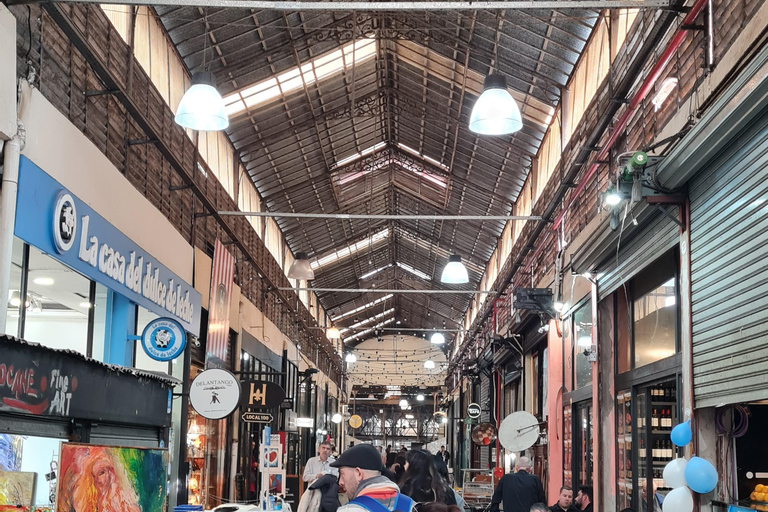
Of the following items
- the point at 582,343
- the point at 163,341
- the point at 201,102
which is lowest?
the point at 163,341

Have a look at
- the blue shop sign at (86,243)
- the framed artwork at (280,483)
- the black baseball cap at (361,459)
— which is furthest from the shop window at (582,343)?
the black baseball cap at (361,459)

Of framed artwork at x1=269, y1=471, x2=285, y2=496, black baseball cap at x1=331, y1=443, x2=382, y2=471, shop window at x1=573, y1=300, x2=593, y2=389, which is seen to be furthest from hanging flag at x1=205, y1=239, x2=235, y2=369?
black baseball cap at x1=331, y1=443, x2=382, y2=471

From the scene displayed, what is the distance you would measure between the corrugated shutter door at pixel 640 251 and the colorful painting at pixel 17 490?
5.42 m

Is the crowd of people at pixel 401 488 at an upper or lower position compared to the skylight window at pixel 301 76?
lower

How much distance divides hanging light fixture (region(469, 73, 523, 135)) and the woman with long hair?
286cm

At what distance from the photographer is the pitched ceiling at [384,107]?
469 inches

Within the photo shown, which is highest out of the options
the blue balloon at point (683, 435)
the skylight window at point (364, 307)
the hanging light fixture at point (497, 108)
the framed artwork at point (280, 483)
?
the skylight window at point (364, 307)

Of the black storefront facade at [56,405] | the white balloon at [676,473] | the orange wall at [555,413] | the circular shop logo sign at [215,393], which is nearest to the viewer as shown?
the black storefront facade at [56,405]

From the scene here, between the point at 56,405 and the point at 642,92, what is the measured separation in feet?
19.8

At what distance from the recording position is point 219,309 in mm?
14086

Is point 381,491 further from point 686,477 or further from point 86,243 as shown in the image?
point 86,243

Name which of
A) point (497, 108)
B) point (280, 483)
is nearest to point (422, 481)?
point (497, 108)

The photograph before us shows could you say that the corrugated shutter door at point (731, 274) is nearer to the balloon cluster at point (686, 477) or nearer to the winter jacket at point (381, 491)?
the balloon cluster at point (686, 477)

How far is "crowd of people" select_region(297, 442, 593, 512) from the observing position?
12.3 feet
